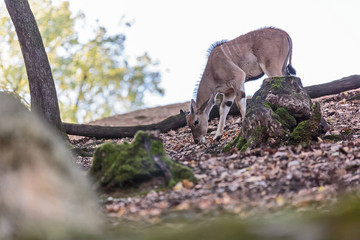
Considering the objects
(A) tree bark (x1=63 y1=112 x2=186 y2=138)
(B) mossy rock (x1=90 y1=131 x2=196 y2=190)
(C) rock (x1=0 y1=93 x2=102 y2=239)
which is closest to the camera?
(C) rock (x1=0 y1=93 x2=102 y2=239)

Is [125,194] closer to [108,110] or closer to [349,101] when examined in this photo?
[349,101]

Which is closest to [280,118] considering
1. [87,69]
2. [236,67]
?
[236,67]

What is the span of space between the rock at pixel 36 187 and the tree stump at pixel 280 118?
16.1ft

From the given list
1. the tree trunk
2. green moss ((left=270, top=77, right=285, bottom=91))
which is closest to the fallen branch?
the tree trunk

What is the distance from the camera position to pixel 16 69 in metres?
26.4

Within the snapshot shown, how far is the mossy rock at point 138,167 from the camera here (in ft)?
20.9

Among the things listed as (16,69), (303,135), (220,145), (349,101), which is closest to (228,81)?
(220,145)

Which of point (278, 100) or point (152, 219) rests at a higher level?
point (278, 100)

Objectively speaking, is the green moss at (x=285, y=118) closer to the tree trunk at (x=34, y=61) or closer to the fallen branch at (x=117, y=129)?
the tree trunk at (x=34, y=61)

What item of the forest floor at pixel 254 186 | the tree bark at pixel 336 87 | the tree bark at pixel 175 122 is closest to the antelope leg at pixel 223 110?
the tree bark at pixel 175 122

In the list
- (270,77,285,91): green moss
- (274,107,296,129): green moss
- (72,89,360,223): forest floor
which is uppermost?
(270,77,285,91): green moss

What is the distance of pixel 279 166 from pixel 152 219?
2.10 meters

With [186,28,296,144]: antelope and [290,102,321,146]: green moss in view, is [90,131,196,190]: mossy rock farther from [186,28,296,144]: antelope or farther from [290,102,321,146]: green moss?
[186,28,296,144]: antelope

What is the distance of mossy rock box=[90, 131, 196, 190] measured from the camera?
250 inches
